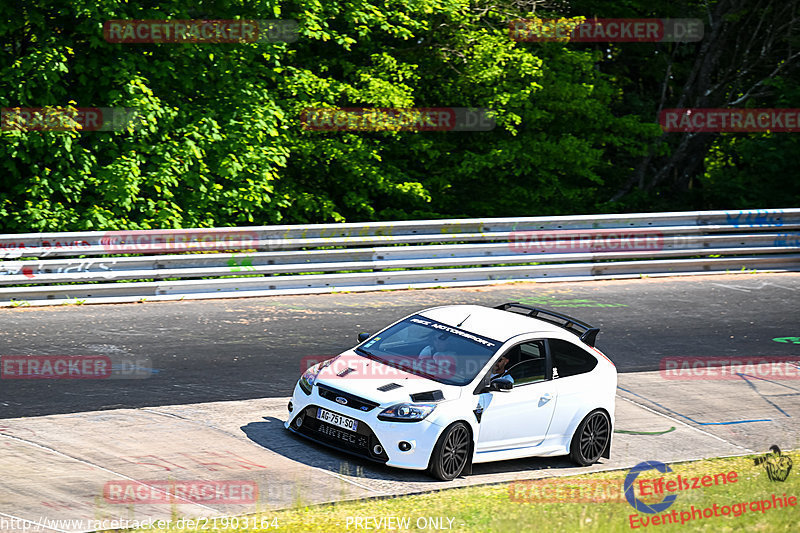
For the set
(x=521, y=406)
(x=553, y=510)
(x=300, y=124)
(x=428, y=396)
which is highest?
(x=300, y=124)

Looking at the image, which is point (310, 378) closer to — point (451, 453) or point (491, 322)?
point (451, 453)

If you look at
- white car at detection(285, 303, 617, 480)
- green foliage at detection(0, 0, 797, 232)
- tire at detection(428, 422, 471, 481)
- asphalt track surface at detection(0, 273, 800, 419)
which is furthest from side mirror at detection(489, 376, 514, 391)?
green foliage at detection(0, 0, 797, 232)

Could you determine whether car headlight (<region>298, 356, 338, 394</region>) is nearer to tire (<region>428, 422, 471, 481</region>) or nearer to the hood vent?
the hood vent

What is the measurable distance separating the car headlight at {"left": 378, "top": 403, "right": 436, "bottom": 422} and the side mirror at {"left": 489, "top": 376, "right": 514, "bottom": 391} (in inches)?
28.9

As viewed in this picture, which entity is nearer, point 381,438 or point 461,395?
point 381,438

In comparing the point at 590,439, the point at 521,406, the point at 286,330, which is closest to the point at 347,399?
the point at 521,406

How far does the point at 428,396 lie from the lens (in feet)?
31.3

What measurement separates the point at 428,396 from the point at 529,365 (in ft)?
4.52

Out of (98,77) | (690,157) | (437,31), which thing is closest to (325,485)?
(98,77)

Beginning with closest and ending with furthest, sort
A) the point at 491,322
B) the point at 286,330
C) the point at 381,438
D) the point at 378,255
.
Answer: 1. the point at 381,438
2. the point at 491,322
3. the point at 286,330
4. the point at 378,255

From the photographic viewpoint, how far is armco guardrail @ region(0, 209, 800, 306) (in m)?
15.5

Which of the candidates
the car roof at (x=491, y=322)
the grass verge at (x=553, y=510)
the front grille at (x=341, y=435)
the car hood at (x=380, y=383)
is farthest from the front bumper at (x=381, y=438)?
the car roof at (x=491, y=322)

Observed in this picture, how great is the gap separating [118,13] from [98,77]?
1.25 m

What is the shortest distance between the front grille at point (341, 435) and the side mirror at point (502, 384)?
1.31m
